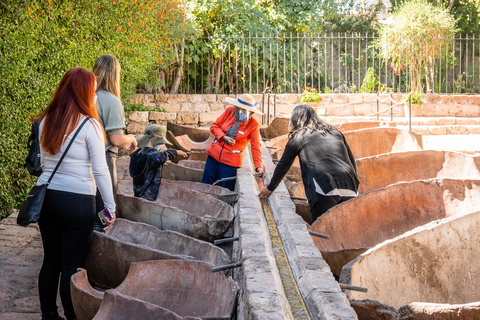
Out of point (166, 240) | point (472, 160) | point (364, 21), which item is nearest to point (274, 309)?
point (166, 240)

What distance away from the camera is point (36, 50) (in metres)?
6.66

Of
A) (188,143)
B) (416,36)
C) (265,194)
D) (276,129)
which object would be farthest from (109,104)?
(416,36)

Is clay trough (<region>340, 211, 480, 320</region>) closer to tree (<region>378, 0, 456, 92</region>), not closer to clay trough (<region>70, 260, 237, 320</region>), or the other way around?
clay trough (<region>70, 260, 237, 320</region>)

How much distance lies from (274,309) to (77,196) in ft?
4.79

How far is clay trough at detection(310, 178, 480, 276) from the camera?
202 inches

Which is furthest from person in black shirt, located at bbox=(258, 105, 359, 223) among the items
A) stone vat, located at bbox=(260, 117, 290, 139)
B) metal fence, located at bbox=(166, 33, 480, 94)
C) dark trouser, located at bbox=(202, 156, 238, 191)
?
metal fence, located at bbox=(166, 33, 480, 94)

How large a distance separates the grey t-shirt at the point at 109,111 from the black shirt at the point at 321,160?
4.68ft

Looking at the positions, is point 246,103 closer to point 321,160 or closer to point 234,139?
point 234,139

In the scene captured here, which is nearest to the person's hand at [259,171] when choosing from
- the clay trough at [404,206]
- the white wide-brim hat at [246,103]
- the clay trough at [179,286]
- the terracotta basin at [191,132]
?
the white wide-brim hat at [246,103]

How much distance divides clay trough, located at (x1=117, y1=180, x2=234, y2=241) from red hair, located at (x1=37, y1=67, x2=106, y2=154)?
1303 mm

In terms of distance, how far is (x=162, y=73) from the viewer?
57.5 ft

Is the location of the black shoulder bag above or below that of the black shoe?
above

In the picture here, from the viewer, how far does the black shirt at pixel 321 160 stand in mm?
4922

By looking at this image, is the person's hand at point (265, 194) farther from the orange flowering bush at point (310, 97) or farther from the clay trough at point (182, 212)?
the orange flowering bush at point (310, 97)
